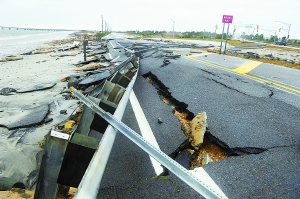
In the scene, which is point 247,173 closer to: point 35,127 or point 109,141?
point 109,141

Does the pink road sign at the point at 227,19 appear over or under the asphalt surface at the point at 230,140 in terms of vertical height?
over

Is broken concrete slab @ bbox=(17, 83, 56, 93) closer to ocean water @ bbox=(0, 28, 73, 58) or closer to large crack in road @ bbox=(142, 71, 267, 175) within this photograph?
large crack in road @ bbox=(142, 71, 267, 175)

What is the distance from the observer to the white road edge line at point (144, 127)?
2.48m

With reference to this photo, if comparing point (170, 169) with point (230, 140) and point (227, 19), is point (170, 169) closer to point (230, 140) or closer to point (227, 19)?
point (230, 140)

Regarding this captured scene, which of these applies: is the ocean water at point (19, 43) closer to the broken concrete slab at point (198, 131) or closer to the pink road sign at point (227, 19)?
the pink road sign at point (227, 19)

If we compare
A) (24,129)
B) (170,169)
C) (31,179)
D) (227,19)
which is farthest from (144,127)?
(227,19)

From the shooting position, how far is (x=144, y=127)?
349 cm

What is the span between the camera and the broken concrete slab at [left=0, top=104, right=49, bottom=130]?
428 cm

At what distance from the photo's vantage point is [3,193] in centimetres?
149

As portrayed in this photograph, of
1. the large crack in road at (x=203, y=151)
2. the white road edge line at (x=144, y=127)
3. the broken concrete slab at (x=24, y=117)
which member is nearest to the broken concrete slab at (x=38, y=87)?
the broken concrete slab at (x=24, y=117)

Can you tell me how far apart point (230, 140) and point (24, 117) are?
4162mm

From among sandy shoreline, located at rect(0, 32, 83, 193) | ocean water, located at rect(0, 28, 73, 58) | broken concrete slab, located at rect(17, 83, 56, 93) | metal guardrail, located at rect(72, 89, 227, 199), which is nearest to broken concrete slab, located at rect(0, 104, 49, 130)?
A: sandy shoreline, located at rect(0, 32, 83, 193)

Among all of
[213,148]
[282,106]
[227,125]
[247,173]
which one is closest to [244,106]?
[282,106]

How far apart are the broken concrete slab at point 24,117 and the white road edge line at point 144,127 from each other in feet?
6.40
